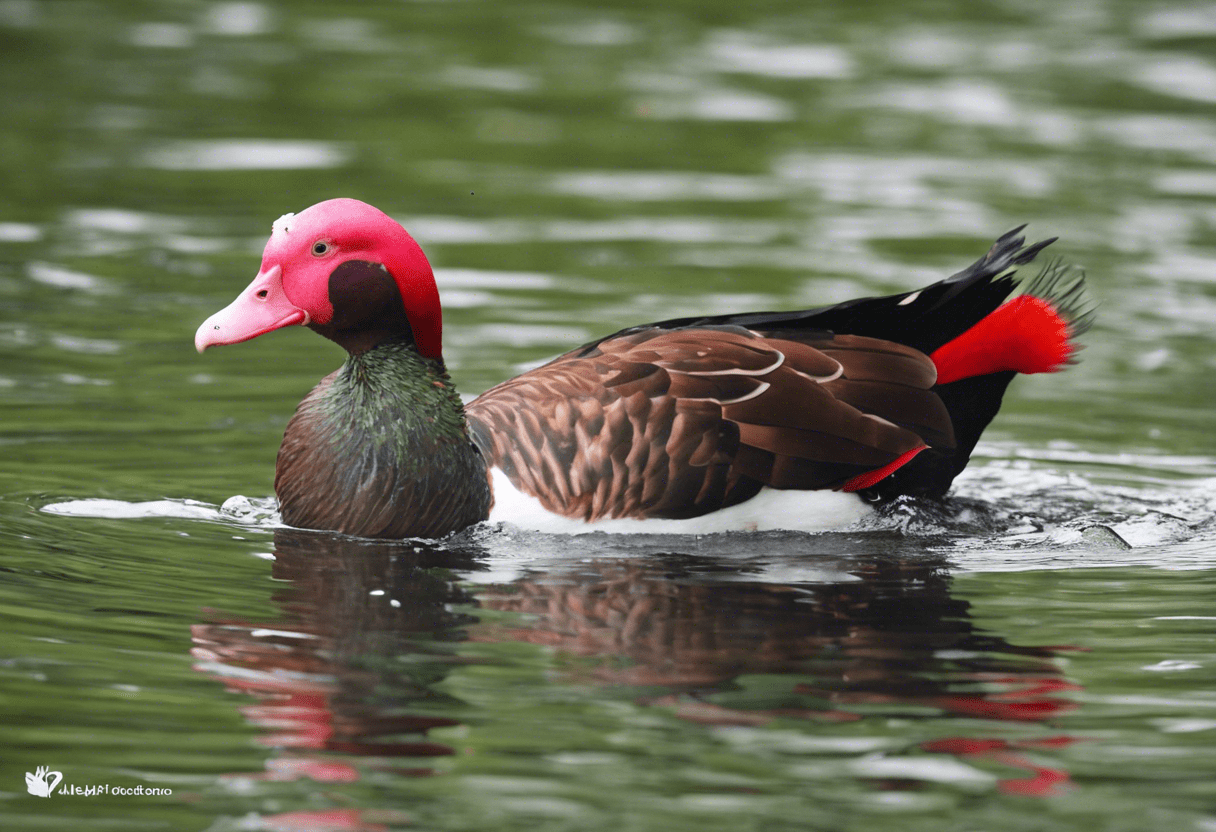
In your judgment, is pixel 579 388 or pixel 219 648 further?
pixel 579 388

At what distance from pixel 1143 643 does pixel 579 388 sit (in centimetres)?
242

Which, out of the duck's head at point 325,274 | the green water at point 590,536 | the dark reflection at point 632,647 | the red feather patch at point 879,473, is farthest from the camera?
the red feather patch at point 879,473

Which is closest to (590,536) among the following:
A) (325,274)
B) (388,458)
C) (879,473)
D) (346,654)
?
(388,458)

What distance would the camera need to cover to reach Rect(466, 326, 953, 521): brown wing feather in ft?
23.0

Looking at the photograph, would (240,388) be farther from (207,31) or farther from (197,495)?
(207,31)

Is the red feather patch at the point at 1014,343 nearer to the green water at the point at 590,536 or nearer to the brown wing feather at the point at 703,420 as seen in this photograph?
the brown wing feather at the point at 703,420

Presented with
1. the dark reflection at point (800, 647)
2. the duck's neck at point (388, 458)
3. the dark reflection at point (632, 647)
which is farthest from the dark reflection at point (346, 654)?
the dark reflection at point (800, 647)

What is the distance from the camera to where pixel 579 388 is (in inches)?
281

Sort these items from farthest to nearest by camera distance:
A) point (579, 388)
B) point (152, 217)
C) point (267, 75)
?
point (267, 75) < point (152, 217) < point (579, 388)

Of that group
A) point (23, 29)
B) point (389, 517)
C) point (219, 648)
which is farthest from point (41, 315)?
point (23, 29)

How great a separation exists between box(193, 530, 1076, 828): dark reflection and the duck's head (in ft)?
3.04

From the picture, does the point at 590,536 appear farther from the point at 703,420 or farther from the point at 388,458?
the point at 388,458

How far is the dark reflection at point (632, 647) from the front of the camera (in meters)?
5.04

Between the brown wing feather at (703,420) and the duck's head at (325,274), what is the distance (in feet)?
2.50
